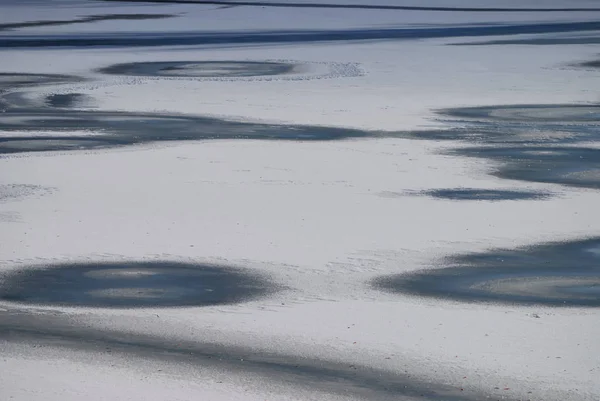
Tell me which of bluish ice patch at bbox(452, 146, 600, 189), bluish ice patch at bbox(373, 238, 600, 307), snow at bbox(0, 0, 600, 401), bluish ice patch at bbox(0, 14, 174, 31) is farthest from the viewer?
bluish ice patch at bbox(0, 14, 174, 31)

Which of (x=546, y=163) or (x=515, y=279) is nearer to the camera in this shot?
(x=515, y=279)

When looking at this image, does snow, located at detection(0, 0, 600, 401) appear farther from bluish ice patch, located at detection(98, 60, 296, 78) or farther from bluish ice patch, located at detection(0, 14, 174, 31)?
bluish ice patch, located at detection(0, 14, 174, 31)

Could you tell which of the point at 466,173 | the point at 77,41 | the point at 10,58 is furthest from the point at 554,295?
the point at 77,41

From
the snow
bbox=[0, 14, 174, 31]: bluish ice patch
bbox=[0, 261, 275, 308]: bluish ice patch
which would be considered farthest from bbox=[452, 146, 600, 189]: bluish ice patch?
bbox=[0, 14, 174, 31]: bluish ice patch

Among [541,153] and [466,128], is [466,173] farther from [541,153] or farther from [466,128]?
[466,128]

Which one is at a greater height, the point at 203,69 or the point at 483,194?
the point at 483,194

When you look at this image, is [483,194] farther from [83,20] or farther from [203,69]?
[83,20]

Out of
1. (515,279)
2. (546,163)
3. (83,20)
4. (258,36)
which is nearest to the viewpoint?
(515,279)

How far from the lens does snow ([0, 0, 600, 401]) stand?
5465mm

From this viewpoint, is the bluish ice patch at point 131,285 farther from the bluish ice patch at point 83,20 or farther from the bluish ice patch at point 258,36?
the bluish ice patch at point 83,20

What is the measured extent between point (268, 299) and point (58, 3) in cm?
3211

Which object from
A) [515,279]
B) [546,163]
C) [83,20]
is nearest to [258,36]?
[83,20]

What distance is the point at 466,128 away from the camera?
515 inches

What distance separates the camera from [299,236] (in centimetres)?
805
